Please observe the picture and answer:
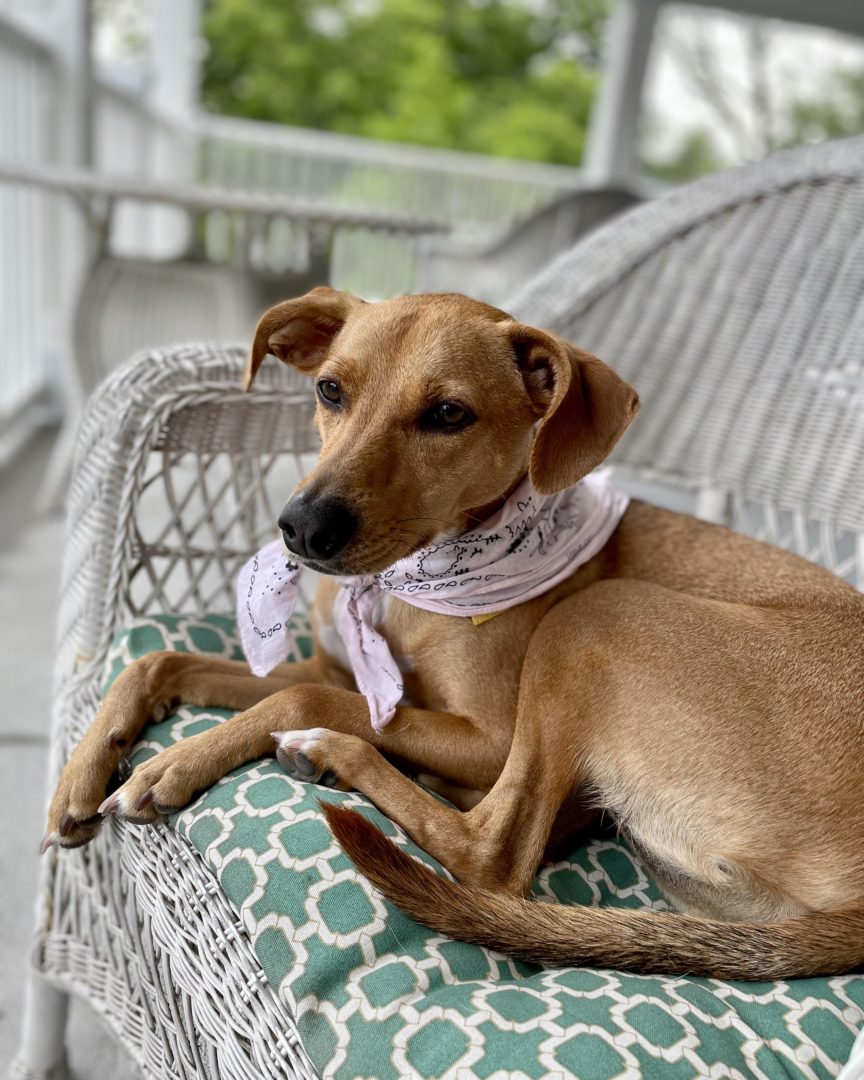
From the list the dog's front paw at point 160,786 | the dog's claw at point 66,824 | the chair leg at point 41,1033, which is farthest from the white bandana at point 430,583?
the chair leg at point 41,1033

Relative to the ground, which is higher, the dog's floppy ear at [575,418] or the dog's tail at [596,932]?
the dog's floppy ear at [575,418]

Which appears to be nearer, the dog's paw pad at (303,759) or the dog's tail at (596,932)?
the dog's tail at (596,932)

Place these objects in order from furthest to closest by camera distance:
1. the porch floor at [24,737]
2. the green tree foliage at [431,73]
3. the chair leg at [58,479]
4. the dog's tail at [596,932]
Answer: the green tree foliage at [431,73]
the chair leg at [58,479]
the porch floor at [24,737]
the dog's tail at [596,932]

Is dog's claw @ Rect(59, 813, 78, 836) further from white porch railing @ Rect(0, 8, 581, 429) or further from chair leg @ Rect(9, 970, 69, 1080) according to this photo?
white porch railing @ Rect(0, 8, 581, 429)

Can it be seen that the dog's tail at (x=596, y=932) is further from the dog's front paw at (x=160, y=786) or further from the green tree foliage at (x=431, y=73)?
the green tree foliage at (x=431, y=73)

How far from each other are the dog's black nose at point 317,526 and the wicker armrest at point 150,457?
488mm

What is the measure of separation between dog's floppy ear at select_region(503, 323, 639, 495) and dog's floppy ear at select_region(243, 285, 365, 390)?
435 mm

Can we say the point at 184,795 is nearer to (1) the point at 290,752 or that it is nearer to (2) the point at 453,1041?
(1) the point at 290,752

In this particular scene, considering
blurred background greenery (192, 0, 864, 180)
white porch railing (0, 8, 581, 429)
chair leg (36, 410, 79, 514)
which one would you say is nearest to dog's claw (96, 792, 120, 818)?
chair leg (36, 410, 79, 514)

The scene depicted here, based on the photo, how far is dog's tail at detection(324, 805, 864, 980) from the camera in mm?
1313

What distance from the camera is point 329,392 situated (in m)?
1.82

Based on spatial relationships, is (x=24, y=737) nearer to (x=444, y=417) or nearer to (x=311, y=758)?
(x=311, y=758)

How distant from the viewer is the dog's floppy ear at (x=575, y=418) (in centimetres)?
167

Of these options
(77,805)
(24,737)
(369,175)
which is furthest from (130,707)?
(369,175)
